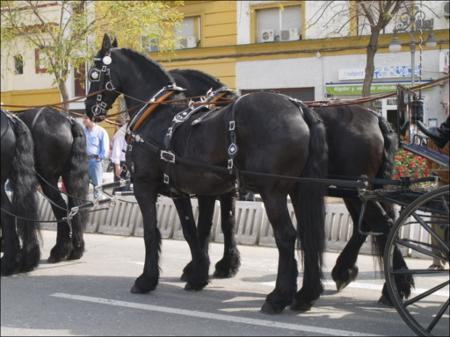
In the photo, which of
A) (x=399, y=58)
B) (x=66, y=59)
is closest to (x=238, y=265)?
(x=66, y=59)

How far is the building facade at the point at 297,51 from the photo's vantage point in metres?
18.2

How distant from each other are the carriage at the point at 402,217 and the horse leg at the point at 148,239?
0.01m

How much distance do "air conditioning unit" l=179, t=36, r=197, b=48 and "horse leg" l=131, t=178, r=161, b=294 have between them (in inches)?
649

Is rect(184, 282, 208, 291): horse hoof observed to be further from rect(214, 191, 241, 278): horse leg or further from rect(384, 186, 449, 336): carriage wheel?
rect(384, 186, 449, 336): carriage wheel

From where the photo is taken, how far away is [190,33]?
72.6 ft

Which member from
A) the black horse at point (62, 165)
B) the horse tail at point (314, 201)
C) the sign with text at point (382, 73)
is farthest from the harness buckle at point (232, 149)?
the sign with text at point (382, 73)

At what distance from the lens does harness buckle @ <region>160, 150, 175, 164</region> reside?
19.1 feet

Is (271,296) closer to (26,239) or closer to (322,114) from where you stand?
(322,114)

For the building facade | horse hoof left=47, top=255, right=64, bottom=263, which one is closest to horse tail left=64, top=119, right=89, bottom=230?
horse hoof left=47, top=255, right=64, bottom=263

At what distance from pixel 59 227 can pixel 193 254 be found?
90.5 inches

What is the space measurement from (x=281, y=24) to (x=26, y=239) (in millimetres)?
15237

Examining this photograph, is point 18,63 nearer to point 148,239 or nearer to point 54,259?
point 54,259

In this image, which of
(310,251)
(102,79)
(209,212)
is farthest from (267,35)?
(310,251)

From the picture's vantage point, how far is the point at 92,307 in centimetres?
570
